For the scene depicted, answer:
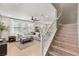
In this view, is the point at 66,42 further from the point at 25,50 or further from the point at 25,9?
the point at 25,9

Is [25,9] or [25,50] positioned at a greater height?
[25,9]

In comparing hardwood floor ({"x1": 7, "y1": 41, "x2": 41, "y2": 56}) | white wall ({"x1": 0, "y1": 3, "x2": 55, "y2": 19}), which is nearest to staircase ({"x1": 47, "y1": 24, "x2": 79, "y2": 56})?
hardwood floor ({"x1": 7, "y1": 41, "x2": 41, "y2": 56})

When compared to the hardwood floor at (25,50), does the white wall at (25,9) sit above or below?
above

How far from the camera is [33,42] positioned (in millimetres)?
1710

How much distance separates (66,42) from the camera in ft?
5.78

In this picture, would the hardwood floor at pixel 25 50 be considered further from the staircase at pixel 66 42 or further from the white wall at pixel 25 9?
the white wall at pixel 25 9

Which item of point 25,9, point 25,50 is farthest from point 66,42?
point 25,9

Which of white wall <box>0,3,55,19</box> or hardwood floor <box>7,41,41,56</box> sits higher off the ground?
white wall <box>0,3,55,19</box>

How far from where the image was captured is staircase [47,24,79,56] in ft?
5.70

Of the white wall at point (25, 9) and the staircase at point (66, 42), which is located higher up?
the white wall at point (25, 9)

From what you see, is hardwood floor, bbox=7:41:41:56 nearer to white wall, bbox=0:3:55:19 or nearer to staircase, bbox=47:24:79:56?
staircase, bbox=47:24:79:56

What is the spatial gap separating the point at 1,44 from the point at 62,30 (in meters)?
1.06

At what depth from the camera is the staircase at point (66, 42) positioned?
1738 millimetres

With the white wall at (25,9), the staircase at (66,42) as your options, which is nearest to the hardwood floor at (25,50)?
the staircase at (66,42)
